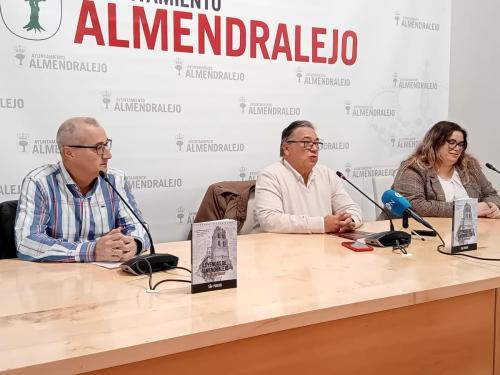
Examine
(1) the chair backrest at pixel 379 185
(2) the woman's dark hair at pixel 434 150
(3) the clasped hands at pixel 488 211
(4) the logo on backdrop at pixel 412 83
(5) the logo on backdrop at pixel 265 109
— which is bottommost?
(3) the clasped hands at pixel 488 211

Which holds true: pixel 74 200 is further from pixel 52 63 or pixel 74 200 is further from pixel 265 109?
pixel 265 109

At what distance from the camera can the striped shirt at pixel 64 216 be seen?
5.93 feet

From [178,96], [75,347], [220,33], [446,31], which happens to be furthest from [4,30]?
[446,31]

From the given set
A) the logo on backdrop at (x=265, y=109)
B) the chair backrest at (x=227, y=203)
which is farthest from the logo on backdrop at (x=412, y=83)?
the chair backrest at (x=227, y=203)

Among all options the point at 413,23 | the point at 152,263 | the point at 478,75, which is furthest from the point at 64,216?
the point at 478,75

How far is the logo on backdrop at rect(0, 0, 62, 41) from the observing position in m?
2.61

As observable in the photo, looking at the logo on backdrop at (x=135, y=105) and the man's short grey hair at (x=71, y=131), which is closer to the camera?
the man's short grey hair at (x=71, y=131)

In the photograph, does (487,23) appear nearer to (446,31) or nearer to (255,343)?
(446,31)

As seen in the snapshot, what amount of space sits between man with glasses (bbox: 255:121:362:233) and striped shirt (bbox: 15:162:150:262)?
0.66 meters

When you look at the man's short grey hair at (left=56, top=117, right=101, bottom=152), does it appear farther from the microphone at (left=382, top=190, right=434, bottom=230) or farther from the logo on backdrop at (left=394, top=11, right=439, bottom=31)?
the logo on backdrop at (left=394, top=11, right=439, bottom=31)

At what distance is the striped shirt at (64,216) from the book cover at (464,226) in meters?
1.12

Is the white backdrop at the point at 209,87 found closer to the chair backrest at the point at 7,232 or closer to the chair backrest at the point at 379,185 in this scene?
the chair backrest at the point at 379,185

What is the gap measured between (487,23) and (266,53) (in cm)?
177

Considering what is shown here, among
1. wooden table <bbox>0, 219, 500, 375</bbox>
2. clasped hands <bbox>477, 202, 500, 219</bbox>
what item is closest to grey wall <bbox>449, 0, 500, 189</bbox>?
clasped hands <bbox>477, 202, 500, 219</bbox>
